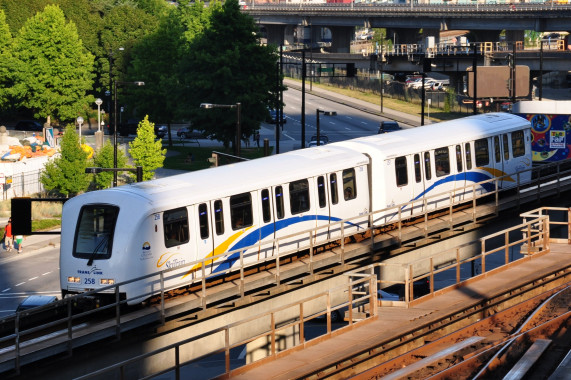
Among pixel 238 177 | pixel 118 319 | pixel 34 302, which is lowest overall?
pixel 34 302

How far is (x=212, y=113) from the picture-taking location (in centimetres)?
7006

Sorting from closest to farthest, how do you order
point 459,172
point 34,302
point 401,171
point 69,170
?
point 401,171 → point 459,172 → point 34,302 → point 69,170

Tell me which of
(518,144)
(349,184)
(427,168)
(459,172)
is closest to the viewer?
(349,184)

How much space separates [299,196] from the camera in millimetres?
27766

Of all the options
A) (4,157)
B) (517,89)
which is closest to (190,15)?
(4,157)

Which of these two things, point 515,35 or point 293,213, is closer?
point 293,213

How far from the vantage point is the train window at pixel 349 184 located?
95.9ft

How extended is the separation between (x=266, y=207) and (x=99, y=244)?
4.96 meters

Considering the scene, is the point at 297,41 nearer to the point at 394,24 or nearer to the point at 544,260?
the point at 394,24

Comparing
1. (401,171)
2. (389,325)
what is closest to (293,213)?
(401,171)

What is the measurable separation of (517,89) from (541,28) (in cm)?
4530

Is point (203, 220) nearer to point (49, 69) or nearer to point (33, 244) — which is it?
point (33, 244)

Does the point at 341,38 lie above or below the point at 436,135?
above

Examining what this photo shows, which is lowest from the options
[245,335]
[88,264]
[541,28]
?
[245,335]
